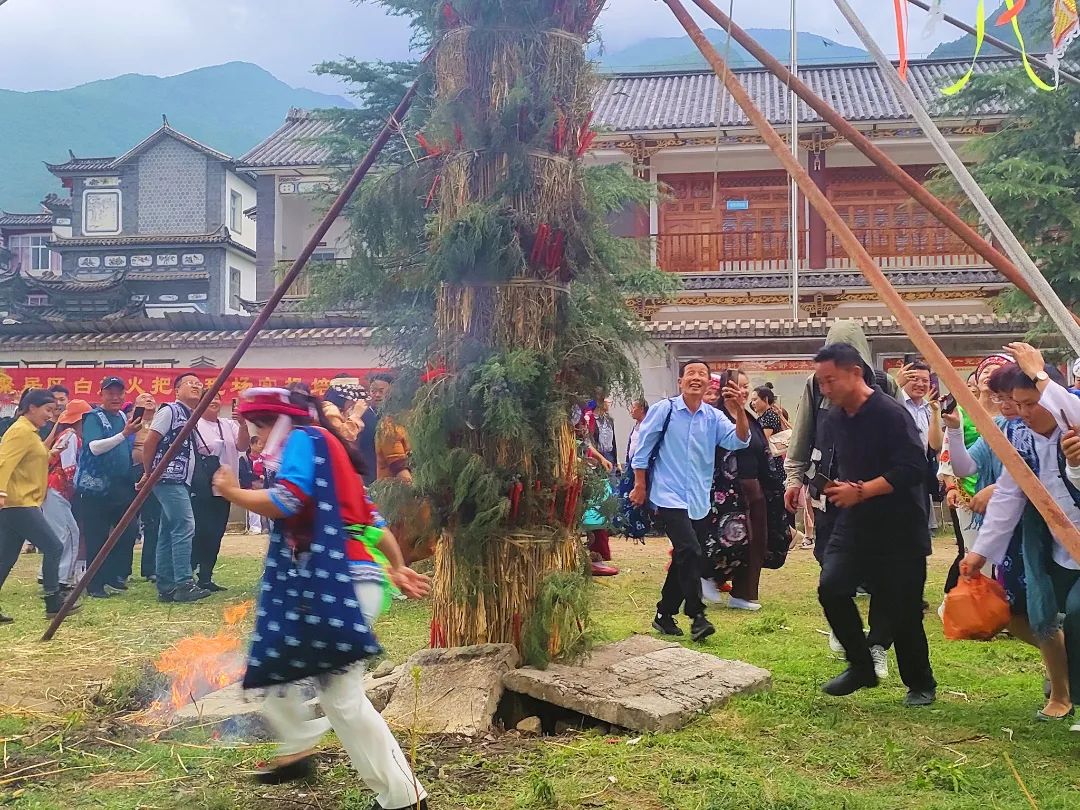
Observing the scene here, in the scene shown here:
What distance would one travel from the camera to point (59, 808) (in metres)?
3.53

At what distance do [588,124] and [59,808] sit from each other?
3.91 metres

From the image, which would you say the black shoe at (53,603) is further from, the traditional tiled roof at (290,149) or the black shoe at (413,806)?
the traditional tiled roof at (290,149)

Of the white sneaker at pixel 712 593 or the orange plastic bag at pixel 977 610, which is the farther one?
the white sneaker at pixel 712 593

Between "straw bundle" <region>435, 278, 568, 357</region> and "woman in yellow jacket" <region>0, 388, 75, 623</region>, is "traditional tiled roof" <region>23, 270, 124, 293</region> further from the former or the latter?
"straw bundle" <region>435, 278, 568, 357</region>

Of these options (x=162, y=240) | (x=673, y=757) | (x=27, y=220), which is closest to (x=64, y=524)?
(x=673, y=757)

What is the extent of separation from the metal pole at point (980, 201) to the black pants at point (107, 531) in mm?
7247

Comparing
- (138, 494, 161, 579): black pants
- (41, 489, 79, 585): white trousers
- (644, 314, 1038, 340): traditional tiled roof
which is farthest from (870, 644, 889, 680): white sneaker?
(644, 314, 1038, 340): traditional tiled roof

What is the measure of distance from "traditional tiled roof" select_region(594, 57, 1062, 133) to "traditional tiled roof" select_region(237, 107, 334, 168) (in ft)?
20.9

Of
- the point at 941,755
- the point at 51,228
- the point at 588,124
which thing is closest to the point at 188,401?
the point at 588,124

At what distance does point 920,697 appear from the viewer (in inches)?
185

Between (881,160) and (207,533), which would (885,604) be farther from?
(207,533)

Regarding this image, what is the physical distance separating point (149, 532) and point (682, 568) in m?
5.90

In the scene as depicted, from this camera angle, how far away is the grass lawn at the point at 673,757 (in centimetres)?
354

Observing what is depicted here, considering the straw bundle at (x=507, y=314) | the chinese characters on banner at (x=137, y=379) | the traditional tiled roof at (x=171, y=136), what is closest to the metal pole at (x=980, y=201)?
the straw bundle at (x=507, y=314)
